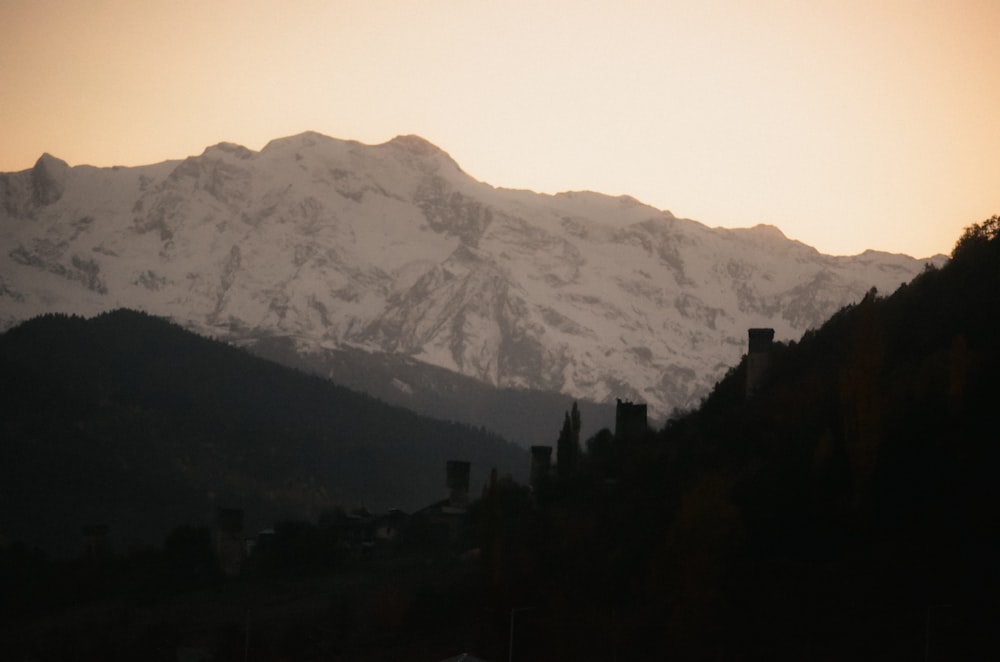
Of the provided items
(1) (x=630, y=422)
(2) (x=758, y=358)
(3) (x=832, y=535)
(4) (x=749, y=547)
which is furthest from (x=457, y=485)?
(3) (x=832, y=535)

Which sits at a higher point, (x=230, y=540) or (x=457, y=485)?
(x=457, y=485)

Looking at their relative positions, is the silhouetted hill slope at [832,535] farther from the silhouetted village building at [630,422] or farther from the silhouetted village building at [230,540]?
the silhouetted village building at [230,540]

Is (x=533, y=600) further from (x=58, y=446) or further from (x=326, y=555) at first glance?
(x=58, y=446)

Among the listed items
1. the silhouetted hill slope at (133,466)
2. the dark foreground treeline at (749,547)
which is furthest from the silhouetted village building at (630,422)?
the silhouetted hill slope at (133,466)

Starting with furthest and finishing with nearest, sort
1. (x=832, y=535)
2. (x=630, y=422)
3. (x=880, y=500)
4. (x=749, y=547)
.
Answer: (x=630, y=422) → (x=749, y=547) → (x=880, y=500) → (x=832, y=535)

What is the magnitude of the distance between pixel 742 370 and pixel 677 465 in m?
13.1

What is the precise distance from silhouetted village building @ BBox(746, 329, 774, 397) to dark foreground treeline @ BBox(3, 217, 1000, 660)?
0.54m

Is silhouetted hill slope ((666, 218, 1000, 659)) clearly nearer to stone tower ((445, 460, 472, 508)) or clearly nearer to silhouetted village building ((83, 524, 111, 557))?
stone tower ((445, 460, 472, 508))

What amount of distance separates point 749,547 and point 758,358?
26567 mm

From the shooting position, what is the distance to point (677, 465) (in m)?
82.7

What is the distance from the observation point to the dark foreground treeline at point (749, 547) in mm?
59844

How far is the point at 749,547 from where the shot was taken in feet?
212

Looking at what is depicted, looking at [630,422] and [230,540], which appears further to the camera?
[230,540]

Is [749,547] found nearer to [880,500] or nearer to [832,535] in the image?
[832,535]
